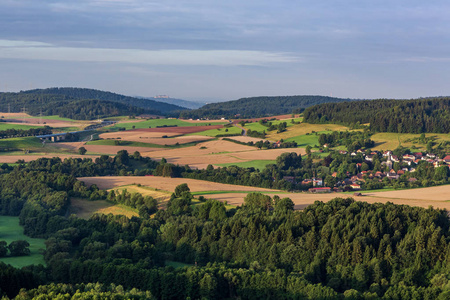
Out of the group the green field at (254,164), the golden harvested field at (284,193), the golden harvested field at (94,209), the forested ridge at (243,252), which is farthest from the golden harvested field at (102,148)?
the forested ridge at (243,252)

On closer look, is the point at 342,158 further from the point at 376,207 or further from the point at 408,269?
the point at 408,269

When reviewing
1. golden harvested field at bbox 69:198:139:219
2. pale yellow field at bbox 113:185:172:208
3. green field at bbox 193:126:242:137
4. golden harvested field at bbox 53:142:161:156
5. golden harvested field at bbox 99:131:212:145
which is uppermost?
green field at bbox 193:126:242:137

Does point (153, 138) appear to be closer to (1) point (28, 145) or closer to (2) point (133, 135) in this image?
(2) point (133, 135)

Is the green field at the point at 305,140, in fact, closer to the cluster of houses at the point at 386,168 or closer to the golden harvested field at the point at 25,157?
the cluster of houses at the point at 386,168

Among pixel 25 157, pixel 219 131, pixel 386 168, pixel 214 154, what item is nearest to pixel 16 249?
pixel 25 157

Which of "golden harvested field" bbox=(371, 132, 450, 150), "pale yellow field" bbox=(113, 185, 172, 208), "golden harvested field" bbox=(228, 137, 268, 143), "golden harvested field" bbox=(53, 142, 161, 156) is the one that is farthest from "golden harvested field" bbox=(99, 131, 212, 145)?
"pale yellow field" bbox=(113, 185, 172, 208)

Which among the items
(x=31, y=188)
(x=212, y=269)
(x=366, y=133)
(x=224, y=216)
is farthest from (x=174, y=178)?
(x=366, y=133)

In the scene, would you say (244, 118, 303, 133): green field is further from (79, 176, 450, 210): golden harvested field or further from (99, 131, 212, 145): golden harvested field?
(79, 176, 450, 210): golden harvested field
